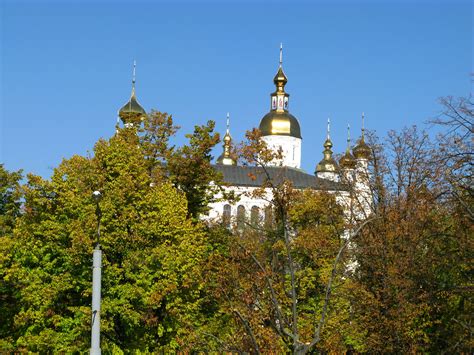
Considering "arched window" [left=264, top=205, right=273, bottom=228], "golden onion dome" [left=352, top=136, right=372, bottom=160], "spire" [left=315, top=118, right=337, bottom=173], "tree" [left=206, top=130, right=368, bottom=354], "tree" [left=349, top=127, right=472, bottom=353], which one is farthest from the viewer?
"spire" [left=315, top=118, right=337, bottom=173]

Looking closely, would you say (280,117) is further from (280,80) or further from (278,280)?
(278,280)

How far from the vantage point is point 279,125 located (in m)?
111

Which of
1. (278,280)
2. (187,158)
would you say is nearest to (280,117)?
(187,158)

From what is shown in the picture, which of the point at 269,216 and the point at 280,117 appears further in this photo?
the point at 280,117

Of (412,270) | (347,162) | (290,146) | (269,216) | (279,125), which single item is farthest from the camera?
(290,146)

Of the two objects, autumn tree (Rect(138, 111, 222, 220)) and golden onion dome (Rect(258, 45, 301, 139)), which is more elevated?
golden onion dome (Rect(258, 45, 301, 139))

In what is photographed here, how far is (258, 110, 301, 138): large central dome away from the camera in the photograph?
4355 inches

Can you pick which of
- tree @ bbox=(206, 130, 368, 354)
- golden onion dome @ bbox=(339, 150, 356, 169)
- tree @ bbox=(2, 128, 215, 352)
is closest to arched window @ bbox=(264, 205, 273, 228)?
tree @ bbox=(206, 130, 368, 354)

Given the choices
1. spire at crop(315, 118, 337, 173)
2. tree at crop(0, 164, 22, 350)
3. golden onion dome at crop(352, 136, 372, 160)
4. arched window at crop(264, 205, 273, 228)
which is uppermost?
spire at crop(315, 118, 337, 173)

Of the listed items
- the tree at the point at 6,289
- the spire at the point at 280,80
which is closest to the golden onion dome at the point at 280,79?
the spire at the point at 280,80

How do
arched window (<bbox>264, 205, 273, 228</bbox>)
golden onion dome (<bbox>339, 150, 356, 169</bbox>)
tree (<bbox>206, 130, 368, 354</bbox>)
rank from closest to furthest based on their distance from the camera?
tree (<bbox>206, 130, 368, 354</bbox>)
golden onion dome (<bbox>339, 150, 356, 169</bbox>)
arched window (<bbox>264, 205, 273, 228</bbox>)

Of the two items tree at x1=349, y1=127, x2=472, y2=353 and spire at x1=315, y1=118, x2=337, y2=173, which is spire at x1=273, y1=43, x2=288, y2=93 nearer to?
spire at x1=315, y1=118, x2=337, y2=173

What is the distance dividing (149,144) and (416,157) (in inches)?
450

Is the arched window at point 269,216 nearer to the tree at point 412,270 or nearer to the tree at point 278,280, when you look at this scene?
the tree at point 278,280
